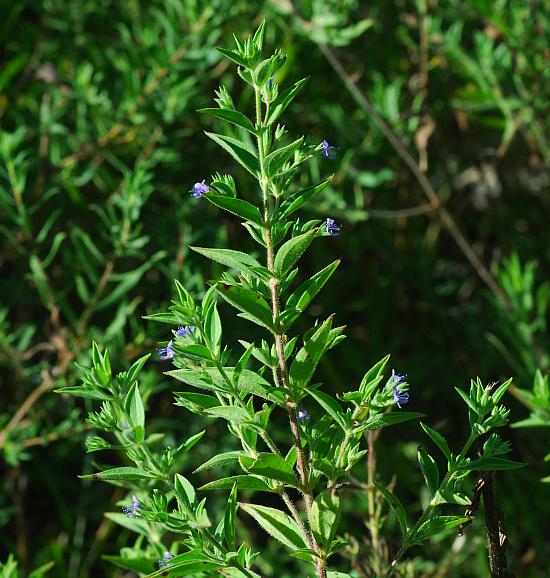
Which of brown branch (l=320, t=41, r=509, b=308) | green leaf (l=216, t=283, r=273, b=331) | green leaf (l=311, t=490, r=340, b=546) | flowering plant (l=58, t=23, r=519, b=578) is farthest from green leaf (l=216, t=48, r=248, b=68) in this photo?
brown branch (l=320, t=41, r=509, b=308)

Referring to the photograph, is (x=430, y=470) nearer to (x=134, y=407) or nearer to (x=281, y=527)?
(x=281, y=527)

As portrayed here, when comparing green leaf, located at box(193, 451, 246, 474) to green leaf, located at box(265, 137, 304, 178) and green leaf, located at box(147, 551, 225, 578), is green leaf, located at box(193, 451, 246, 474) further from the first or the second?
green leaf, located at box(265, 137, 304, 178)

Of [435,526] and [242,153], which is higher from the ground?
[242,153]

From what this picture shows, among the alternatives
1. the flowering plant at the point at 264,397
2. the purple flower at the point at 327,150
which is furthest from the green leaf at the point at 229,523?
the purple flower at the point at 327,150

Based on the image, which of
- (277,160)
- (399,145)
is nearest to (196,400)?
(277,160)

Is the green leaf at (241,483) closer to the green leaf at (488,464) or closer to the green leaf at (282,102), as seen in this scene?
the green leaf at (488,464)

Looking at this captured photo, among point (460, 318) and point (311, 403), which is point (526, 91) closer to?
point (460, 318)

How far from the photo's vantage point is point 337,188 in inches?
75.2

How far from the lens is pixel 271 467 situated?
0.76 meters

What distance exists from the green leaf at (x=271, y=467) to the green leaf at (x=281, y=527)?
0.07 m

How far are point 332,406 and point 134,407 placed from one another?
0.65 feet

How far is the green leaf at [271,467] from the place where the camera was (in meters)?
0.75

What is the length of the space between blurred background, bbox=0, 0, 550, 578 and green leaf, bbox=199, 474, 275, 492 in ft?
2.48

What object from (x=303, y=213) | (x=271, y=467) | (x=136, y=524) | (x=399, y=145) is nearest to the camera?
(x=271, y=467)
